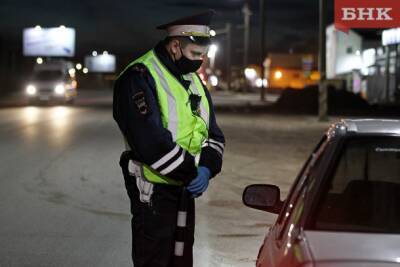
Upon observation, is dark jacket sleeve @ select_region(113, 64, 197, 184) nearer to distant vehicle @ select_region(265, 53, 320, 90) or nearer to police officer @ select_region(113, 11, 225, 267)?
police officer @ select_region(113, 11, 225, 267)

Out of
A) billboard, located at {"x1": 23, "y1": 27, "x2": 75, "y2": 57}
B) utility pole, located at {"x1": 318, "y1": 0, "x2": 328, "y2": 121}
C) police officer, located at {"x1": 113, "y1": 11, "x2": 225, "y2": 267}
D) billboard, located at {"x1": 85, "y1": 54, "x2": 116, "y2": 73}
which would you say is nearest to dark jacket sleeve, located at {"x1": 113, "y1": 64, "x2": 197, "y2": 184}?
police officer, located at {"x1": 113, "y1": 11, "x2": 225, "y2": 267}

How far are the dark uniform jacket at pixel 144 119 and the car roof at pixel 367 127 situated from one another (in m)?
0.86

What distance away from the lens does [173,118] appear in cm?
429

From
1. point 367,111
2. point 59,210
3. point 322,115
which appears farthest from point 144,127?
point 367,111

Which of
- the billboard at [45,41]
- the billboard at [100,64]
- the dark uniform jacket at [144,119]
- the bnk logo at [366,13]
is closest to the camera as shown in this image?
the dark uniform jacket at [144,119]

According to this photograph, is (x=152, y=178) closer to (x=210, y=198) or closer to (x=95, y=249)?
(x=95, y=249)

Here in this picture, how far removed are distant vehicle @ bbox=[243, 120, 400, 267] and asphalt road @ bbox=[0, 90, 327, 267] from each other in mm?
3557

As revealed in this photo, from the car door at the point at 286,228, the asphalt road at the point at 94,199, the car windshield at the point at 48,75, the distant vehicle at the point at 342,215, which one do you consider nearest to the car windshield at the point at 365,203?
the distant vehicle at the point at 342,215

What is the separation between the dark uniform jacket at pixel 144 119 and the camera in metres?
4.16

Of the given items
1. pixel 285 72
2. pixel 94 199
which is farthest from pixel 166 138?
pixel 285 72

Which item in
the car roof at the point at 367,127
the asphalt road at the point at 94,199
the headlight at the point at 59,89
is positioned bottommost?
the asphalt road at the point at 94,199

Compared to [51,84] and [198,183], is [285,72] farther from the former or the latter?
[198,183]

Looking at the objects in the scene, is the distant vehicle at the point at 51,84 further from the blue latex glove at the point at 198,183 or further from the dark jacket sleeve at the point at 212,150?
the blue latex glove at the point at 198,183

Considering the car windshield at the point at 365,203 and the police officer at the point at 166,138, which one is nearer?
the car windshield at the point at 365,203
